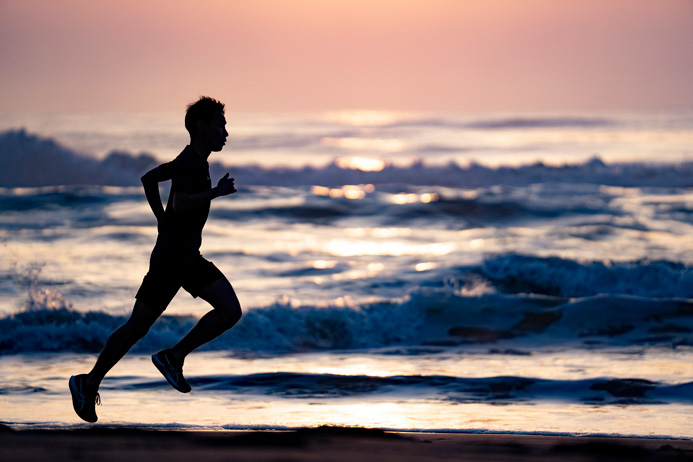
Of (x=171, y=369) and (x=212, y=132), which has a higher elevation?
(x=212, y=132)

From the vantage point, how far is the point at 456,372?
816 centimetres

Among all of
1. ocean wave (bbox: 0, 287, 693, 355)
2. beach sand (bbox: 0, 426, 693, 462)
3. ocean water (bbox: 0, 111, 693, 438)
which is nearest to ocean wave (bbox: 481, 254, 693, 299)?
ocean water (bbox: 0, 111, 693, 438)

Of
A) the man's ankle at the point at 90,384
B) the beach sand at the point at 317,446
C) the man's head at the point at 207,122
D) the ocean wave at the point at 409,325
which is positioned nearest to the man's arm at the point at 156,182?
the man's head at the point at 207,122

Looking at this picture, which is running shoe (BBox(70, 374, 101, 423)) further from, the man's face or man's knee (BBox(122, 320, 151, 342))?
the man's face

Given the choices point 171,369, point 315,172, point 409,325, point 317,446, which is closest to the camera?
point 317,446

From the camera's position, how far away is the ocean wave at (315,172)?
3167cm

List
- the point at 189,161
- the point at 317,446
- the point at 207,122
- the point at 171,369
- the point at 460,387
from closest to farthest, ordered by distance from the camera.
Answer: the point at 189,161 < the point at 207,122 < the point at 317,446 < the point at 171,369 < the point at 460,387

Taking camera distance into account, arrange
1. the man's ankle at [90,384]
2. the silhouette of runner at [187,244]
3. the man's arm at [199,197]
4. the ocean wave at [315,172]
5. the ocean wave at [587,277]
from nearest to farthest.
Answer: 1. the man's arm at [199,197]
2. the silhouette of runner at [187,244]
3. the man's ankle at [90,384]
4. the ocean wave at [587,277]
5. the ocean wave at [315,172]

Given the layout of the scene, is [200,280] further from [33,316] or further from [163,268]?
[33,316]

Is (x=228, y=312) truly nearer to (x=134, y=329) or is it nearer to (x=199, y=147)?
(x=134, y=329)

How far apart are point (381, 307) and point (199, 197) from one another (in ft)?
21.5

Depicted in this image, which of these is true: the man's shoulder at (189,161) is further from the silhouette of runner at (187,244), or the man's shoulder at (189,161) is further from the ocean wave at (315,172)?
the ocean wave at (315,172)

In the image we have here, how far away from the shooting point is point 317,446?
5176 mm

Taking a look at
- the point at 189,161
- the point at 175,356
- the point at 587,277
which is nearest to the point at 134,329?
the point at 175,356
